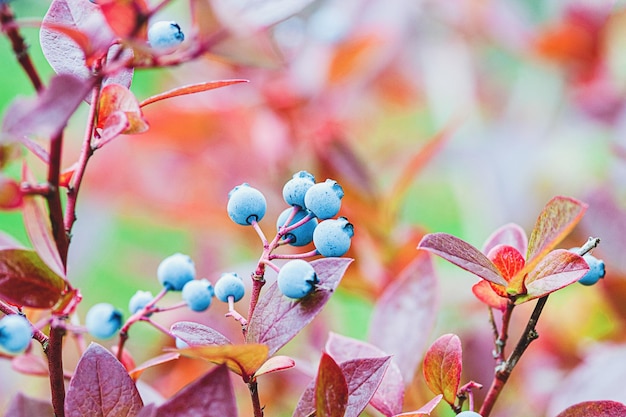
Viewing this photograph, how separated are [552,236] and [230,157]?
0.86m

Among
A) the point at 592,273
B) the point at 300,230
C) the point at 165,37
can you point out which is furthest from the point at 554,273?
the point at 165,37

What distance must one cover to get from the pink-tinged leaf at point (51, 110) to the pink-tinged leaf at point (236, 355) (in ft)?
0.41

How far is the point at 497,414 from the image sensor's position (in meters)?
0.82

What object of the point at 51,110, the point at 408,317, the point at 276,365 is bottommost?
the point at 408,317

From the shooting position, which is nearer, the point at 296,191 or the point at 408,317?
the point at 296,191

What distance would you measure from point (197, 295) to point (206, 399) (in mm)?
100

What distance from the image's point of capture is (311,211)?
1.38 ft

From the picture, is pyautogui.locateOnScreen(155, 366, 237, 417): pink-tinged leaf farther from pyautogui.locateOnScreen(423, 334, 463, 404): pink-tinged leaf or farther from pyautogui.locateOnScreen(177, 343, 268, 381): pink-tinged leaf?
pyautogui.locateOnScreen(423, 334, 463, 404): pink-tinged leaf

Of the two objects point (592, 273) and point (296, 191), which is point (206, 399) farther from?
point (592, 273)

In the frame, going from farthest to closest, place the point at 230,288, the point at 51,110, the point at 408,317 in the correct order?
the point at 408,317
the point at 230,288
the point at 51,110

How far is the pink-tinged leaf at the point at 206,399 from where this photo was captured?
37 cm

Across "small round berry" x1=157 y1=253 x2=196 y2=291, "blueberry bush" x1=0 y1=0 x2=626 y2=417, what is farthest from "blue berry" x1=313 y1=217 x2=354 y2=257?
"small round berry" x1=157 y1=253 x2=196 y2=291

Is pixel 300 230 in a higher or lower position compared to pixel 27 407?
higher

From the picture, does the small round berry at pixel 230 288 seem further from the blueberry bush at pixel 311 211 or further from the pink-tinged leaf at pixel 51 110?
the pink-tinged leaf at pixel 51 110
